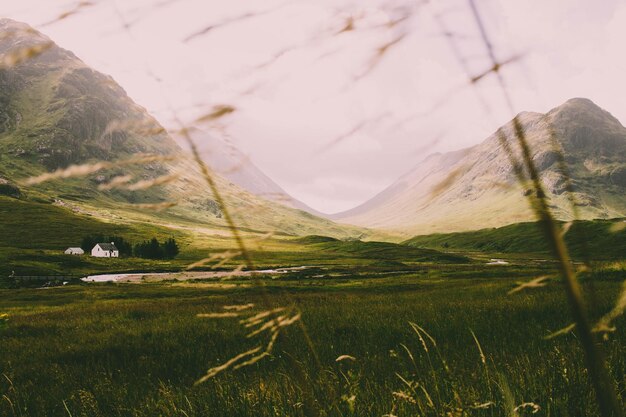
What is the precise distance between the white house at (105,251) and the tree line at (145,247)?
1.75m

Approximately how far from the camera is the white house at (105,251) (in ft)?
417

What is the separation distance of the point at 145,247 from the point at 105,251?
12.3 meters

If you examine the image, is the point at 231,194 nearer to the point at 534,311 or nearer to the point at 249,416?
the point at 249,416

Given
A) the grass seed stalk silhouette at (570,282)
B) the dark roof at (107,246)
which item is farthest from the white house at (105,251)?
the grass seed stalk silhouette at (570,282)

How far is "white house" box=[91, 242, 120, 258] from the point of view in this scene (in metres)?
127

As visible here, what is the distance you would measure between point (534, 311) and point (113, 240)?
142 m

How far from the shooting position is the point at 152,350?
10984mm

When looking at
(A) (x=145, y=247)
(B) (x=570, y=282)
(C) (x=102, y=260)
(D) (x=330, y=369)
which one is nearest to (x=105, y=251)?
(A) (x=145, y=247)

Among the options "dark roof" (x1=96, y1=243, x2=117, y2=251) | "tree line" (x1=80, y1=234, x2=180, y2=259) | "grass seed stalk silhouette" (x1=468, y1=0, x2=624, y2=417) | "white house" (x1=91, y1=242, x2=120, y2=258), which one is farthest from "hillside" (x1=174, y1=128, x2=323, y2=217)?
"dark roof" (x1=96, y1=243, x2=117, y2=251)

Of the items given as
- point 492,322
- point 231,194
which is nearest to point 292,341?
point 492,322

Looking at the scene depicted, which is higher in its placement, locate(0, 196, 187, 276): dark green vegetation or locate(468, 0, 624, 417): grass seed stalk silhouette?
locate(0, 196, 187, 276): dark green vegetation

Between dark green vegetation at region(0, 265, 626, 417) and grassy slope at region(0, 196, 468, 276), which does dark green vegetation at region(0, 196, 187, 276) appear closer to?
grassy slope at region(0, 196, 468, 276)

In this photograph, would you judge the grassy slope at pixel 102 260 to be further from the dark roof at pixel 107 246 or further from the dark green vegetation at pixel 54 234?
the dark roof at pixel 107 246

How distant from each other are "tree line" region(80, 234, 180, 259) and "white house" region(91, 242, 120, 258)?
1.75 metres
